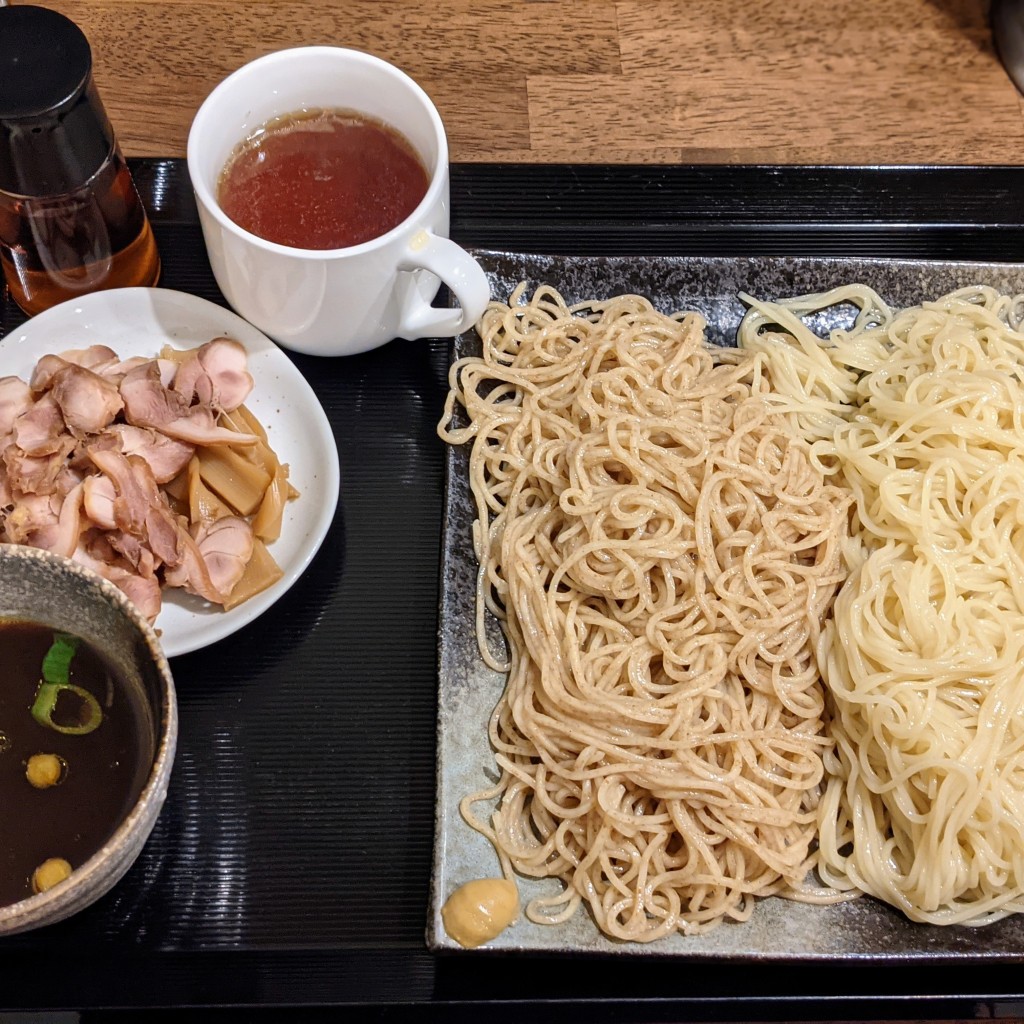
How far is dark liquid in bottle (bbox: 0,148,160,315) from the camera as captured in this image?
6.45ft

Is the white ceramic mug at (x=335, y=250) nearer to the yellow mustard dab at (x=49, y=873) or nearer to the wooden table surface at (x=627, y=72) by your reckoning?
the wooden table surface at (x=627, y=72)

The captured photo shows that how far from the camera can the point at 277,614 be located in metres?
1.99

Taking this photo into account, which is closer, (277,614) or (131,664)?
(131,664)

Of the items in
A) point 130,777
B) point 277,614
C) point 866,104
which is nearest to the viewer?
point 130,777

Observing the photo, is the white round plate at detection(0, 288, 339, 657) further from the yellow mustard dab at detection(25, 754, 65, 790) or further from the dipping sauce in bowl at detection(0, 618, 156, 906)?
the yellow mustard dab at detection(25, 754, 65, 790)

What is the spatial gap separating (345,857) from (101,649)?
56 centimetres

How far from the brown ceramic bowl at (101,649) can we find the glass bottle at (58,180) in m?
0.75

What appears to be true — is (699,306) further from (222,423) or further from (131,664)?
(131,664)

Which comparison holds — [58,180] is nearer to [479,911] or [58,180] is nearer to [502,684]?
[502,684]

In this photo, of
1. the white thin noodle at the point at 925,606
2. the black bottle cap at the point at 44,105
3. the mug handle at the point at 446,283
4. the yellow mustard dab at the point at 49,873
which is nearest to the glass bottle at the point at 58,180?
the black bottle cap at the point at 44,105

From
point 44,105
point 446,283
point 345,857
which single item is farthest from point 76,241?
point 345,857

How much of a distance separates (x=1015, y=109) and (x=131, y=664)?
9.25ft

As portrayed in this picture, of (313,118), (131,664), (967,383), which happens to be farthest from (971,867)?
(313,118)

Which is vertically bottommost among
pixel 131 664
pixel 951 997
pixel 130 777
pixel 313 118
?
pixel 951 997
